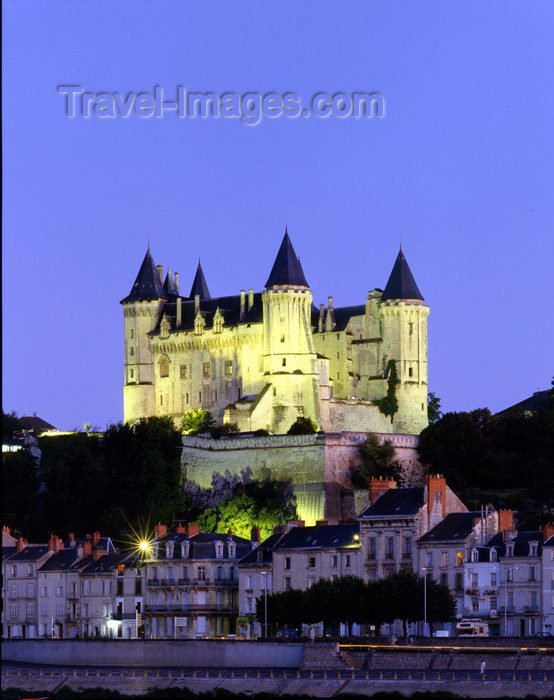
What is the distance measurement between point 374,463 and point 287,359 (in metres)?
9.13

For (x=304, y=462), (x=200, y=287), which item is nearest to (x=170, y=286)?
(x=200, y=287)

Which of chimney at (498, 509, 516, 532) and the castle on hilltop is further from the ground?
the castle on hilltop

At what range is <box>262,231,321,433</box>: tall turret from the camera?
8269 centimetres

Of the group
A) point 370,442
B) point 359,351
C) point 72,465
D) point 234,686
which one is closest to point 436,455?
point 370,442

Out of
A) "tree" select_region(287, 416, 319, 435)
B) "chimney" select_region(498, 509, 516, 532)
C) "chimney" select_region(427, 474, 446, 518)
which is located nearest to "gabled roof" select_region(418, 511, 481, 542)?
"chimney" select_region(427, 474, 446, 518)

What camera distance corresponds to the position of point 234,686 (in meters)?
46.4

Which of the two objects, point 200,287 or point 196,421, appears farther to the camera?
point 200,287

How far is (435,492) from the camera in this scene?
57719mm

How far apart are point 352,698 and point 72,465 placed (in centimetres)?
3833

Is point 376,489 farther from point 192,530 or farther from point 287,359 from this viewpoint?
point 287,359

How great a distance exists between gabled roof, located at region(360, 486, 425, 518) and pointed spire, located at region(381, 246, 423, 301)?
27510 mm

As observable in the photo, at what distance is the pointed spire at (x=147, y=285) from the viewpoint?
91625 millimetres

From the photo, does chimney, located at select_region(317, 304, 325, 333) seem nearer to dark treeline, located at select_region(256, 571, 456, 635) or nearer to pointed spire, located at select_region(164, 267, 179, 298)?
pointed spire, located at select_region(164, 267, 179, 298)

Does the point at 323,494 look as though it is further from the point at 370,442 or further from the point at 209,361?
the point at 209,361
